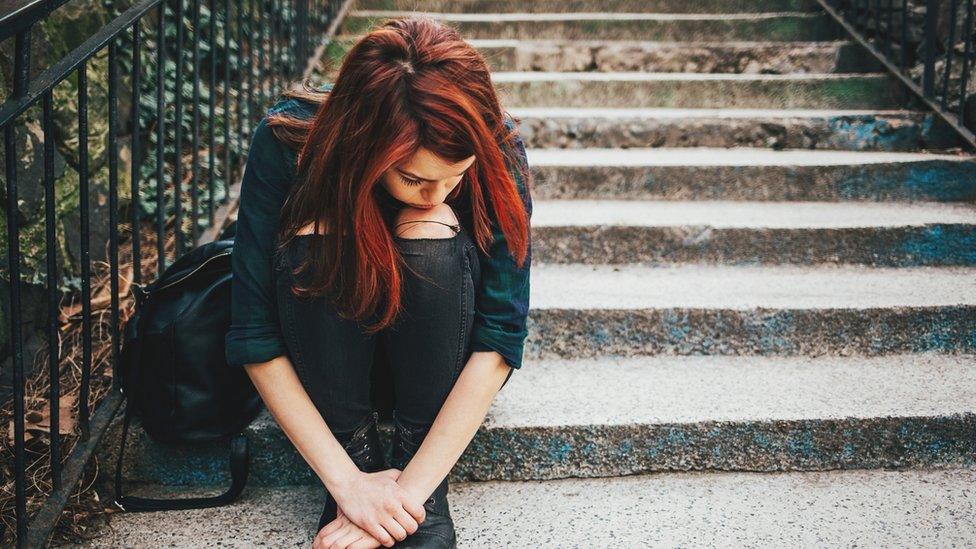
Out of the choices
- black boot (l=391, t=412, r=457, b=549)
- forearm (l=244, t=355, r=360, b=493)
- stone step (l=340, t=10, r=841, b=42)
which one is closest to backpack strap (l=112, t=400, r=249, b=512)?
forearm (l=244, t=355, r=360, b=493)

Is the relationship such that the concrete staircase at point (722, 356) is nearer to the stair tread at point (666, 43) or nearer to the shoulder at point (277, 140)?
the stair tread at point (666, 43)

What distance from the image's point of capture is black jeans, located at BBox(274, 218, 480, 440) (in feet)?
4.68

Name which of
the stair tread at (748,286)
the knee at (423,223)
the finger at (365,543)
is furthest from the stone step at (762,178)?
the finger at (365,543)

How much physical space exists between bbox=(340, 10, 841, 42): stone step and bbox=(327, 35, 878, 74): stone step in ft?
0.53

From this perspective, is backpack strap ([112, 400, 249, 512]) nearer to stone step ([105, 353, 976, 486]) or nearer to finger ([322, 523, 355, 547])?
stone step ([105, 353, 976, 486])

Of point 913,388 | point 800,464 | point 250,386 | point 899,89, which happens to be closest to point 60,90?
point 250,386

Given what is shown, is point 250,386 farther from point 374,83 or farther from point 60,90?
point 60,90

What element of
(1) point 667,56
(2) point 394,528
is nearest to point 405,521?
(2) point 394,528

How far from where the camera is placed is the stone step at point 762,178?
8.64ft

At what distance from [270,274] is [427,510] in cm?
55

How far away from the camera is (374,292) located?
1.37 metres

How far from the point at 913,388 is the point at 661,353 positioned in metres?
0.61

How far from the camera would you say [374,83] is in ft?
4.01

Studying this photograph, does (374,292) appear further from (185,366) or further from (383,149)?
(185,366)
